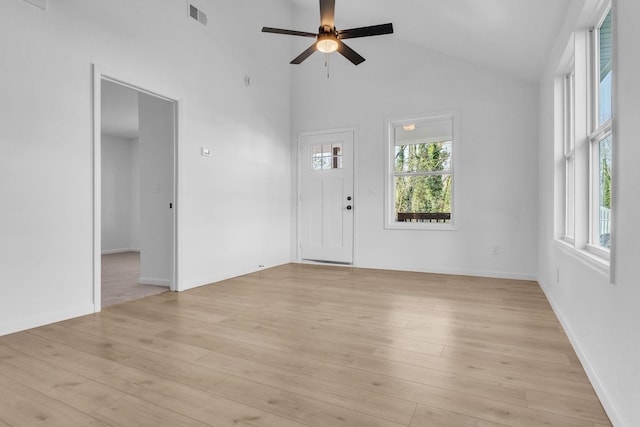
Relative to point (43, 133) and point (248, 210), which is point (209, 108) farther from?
point (43, 133)

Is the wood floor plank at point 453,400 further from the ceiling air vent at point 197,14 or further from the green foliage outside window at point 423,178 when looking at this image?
the ceiling air vent at point 197,14

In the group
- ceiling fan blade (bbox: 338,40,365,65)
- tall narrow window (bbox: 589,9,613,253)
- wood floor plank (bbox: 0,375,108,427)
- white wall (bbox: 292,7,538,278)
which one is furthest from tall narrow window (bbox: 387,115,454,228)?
wood floor plank (bbox: 0,375,108,427)

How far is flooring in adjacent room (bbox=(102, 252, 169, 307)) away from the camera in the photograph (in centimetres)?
371

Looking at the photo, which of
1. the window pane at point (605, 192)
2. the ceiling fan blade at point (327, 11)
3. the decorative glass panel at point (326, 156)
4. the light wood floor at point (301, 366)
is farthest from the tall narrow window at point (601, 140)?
the decorative glass panel at point (326, 156)

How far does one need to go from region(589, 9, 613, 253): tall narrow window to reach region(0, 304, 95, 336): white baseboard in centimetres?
381

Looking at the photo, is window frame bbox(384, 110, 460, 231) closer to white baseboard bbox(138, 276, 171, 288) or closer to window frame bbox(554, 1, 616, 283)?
window frame bbox(554, 1, 616, 283)

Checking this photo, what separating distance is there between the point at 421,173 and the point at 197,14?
11.4 ft

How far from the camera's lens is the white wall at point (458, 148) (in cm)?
453

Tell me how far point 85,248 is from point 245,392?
217 cm

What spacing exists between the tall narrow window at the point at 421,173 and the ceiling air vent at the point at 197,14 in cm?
276

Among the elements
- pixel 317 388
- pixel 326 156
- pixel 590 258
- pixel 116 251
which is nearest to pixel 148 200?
pixel 326 156

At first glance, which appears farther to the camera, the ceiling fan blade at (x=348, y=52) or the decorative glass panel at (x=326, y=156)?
the decorative glass panel at (x=326, y=156)

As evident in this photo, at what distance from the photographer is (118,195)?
321 inches

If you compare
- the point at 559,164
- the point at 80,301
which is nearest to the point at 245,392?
the point at 80,301
